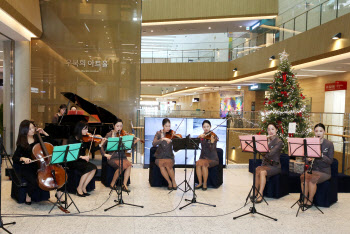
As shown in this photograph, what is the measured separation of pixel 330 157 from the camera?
17.1ft

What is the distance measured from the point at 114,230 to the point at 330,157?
3522 mm

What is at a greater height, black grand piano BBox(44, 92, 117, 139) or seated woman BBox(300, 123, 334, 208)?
black grand piano BBox(44, 92, 117, 139)

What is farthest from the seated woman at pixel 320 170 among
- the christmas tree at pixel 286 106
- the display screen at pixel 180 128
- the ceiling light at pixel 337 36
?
the ceiling light at pixel 337 36

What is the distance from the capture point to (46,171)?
4.59 meters

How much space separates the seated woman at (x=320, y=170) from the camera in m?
5.19

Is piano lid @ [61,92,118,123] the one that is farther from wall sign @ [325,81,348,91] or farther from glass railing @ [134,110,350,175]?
wall sign @ [325,81,348,91]

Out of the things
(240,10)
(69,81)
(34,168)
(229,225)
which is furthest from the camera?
(240,10)

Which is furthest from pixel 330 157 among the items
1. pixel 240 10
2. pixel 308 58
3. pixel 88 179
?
pixel 240 10

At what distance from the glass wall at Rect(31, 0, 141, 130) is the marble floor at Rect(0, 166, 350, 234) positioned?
14.6 feet

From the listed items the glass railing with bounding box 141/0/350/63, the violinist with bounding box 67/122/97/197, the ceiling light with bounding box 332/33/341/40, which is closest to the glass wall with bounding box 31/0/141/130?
the violinist with bounding box 67/122/97/197

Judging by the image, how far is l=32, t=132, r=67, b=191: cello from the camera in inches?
178

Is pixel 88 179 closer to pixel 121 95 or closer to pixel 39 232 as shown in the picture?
pixel 39 232

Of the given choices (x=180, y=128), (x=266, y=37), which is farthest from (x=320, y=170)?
(x=266, y=37)

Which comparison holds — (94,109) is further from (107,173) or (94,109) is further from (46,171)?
(46,171)
